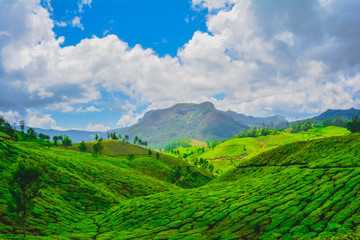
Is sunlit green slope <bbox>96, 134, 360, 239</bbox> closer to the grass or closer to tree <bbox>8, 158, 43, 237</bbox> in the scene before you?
the grass

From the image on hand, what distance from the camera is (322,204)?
1462 inches

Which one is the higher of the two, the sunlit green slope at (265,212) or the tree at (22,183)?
the tree at (22,183)

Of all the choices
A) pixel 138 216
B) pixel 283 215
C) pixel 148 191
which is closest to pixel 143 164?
pixel 148 191

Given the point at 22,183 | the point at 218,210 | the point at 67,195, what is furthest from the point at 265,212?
the point at 67,195

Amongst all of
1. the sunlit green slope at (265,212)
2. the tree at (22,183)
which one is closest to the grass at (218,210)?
the sunlit green slope at (265,212)

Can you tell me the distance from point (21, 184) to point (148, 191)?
2607 inches

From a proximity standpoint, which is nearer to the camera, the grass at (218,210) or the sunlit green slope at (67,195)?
the grass at (218,210)

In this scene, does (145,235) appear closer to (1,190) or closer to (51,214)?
(51,214)

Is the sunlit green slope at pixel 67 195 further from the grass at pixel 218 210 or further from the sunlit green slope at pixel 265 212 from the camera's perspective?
the sunlit green slope at pixel 265 212

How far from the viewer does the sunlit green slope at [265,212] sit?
32719mm

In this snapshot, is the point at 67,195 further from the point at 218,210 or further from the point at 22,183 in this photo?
the point at 218,210

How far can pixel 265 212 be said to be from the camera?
3922 cm

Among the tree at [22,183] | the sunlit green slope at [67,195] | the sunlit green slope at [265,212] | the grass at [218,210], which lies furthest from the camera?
the sunlit green slope at [67,195]

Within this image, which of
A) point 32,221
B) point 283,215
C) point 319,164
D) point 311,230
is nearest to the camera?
point 311,230
